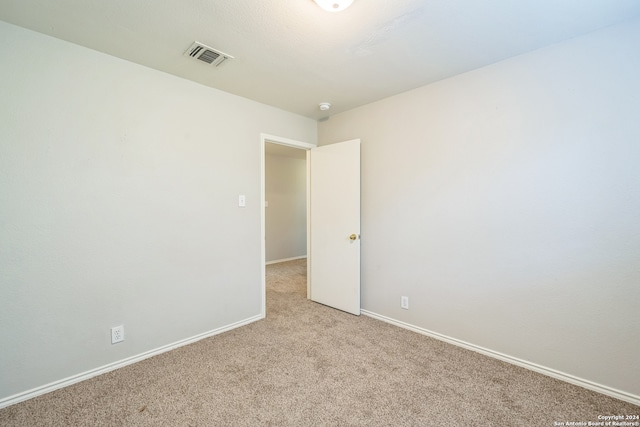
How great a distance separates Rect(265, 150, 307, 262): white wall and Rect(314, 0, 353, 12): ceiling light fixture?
431 cm

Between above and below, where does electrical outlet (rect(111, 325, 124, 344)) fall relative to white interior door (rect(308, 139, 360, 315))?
below

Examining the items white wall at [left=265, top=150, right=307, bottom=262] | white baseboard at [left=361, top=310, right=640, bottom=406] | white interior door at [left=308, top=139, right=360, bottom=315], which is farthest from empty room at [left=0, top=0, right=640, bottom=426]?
white wall at [left=265, top=150, right=307, bottom=262]

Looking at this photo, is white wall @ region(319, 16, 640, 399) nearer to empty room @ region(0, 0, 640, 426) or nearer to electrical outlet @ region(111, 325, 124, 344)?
empty room @ region(0, 0, 640, 426)

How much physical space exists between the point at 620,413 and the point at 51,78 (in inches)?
164

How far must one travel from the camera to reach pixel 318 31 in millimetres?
1699

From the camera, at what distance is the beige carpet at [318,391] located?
1.54 metres

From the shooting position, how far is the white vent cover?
188 centimetres

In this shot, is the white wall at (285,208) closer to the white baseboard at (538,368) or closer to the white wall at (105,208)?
the white wall at (105,208)

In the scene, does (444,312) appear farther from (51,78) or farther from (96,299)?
(51,78)

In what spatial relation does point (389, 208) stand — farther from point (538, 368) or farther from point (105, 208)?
point (105, 208)

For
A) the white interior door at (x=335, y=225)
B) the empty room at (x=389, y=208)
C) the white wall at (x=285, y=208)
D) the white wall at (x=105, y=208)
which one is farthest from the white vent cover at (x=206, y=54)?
the white wall at (x=285, y=208)

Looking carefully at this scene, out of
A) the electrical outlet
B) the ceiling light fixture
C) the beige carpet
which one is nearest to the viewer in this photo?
the ceiling light fixture

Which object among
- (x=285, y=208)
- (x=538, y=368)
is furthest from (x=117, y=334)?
(x=285, y=208)

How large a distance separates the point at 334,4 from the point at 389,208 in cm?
187
